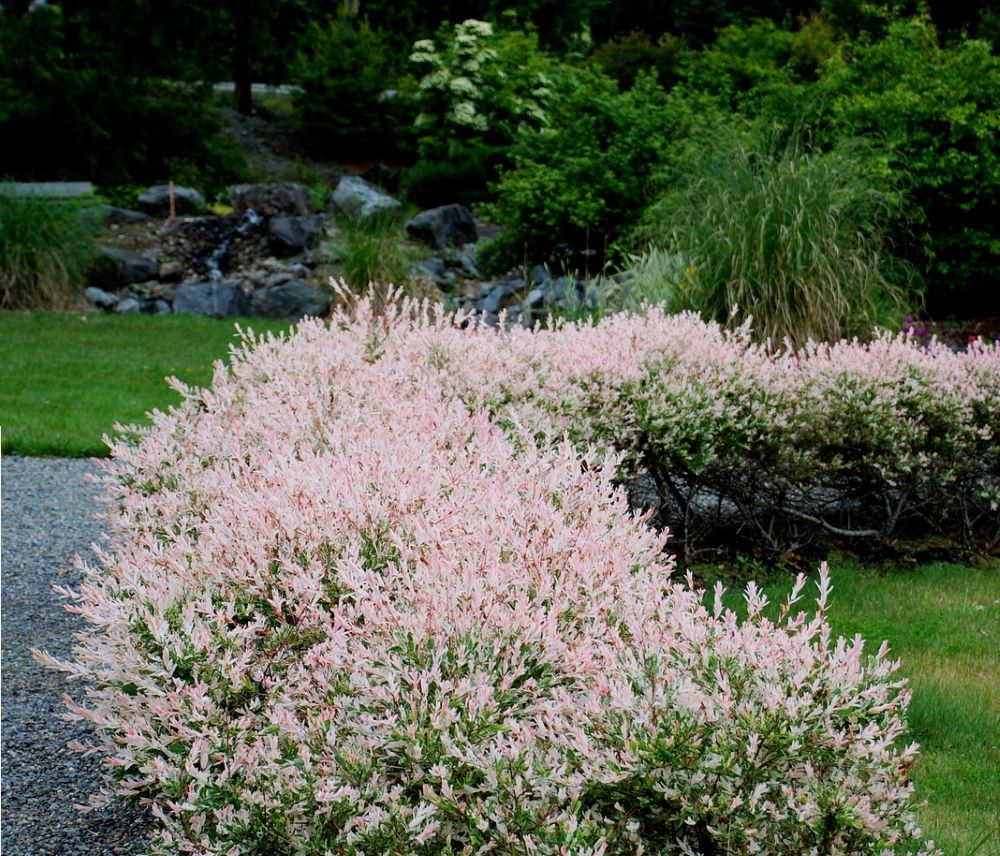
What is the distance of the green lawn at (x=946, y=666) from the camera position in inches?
124

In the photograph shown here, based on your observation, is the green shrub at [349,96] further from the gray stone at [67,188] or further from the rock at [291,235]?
the rock at [291,235]

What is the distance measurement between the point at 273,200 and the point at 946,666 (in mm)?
16423

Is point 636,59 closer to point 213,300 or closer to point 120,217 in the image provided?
point 120,217

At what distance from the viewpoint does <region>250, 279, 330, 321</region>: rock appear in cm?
1404

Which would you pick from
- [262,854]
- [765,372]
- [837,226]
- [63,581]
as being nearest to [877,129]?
[837,226]

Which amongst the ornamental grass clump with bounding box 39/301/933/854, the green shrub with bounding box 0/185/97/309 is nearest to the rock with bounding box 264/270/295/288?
the green shrub with bounding box 0/185/97/309

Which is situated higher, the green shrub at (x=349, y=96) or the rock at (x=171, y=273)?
the green shrub at (x=349, y=96)

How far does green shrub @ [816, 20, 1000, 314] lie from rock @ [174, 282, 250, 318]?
7.31 meters

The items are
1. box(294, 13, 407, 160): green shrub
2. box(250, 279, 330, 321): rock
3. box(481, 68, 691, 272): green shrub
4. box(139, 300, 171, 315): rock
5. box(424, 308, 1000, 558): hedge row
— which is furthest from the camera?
box(294, 13, 407, 160): green shrub

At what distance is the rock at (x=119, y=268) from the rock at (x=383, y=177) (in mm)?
7040

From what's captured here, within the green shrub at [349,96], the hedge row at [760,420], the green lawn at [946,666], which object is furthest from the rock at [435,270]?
the green shrub at [349,96]

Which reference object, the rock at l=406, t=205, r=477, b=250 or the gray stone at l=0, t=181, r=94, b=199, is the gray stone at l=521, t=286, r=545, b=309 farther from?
the gray stone at l=0, t=181, r=94, b=199

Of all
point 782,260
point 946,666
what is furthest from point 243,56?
point 946,666

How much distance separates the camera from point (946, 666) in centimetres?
423
